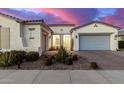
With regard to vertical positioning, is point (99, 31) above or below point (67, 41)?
above

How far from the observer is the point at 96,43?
101ft

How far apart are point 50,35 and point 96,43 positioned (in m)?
7.01

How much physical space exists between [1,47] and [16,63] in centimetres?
529

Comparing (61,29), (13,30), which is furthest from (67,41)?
(13,30)

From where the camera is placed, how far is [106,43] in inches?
1211

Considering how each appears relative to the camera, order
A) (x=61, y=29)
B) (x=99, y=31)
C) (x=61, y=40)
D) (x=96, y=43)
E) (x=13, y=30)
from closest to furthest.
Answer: (x=13, y=30) < (x=99, y=31) < (x=96, y=43) < (x=61, y=40) < (x=61, y=29)

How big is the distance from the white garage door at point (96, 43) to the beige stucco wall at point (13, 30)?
12.5 m

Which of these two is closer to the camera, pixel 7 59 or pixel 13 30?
pixel 7 59

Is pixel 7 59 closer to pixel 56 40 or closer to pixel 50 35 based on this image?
pixel 50 35

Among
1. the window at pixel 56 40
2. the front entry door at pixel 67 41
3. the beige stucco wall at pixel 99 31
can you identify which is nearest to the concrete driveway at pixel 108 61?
the beige stucco wall at pixel 99 31

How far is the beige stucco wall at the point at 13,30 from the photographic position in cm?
2003

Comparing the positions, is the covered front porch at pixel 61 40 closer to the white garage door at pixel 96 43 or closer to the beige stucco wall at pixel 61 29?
the beige stucco wall at pixel 61 29

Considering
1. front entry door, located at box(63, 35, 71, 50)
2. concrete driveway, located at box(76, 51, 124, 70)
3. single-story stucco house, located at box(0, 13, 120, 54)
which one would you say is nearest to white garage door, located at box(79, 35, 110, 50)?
single-story stucco house, located at box(0, 13, 120, 54)

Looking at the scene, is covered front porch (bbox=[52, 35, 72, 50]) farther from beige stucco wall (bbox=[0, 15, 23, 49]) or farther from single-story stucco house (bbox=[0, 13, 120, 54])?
beige stucco wall (bbox=[0, 15, 23, 49])
